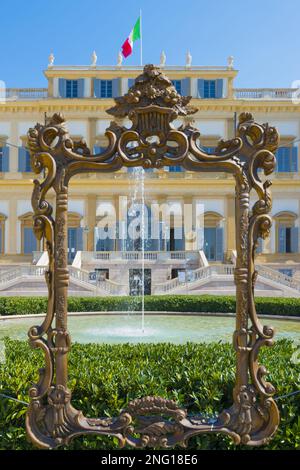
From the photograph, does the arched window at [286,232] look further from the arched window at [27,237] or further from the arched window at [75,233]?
the arched window at [27,237]

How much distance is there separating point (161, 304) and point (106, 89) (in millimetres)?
18560

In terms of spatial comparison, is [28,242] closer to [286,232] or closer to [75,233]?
[75,233]

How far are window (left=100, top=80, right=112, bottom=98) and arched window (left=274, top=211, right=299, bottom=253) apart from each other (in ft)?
42.0

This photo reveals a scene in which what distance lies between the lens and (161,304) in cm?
1409

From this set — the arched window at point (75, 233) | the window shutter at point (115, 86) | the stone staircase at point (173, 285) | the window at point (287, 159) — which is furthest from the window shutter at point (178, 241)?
the window shutter at point (115, 86)

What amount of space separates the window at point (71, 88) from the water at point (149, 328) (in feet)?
61.8

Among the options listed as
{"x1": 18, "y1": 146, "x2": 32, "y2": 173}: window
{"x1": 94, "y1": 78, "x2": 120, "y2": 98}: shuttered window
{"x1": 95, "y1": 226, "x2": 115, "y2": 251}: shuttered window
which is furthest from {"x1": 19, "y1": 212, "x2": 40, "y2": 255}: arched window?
{"x1": 94, "y1": 78, "x2": 120, "y2": 98}: shuttered window

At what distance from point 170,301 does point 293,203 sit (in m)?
16.5

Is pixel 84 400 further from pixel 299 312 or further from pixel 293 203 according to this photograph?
pixel 293 203

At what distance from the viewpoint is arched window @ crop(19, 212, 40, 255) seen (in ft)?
89.3

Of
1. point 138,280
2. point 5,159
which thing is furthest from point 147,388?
point 5,159

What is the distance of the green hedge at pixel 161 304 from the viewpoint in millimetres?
13086

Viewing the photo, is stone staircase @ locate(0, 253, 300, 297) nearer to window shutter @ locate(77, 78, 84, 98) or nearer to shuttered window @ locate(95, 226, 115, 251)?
shuttered window @ locate(95, 226, 115, 251)

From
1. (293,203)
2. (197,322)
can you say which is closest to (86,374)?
(197,322)
